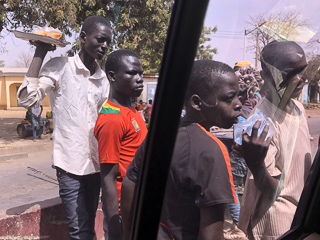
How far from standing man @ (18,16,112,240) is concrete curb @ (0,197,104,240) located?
21.5 inches

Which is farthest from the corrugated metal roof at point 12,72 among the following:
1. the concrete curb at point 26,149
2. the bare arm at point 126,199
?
the bare arm at point 126,199

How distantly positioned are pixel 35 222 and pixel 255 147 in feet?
7.33

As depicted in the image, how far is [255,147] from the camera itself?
889 millimetres

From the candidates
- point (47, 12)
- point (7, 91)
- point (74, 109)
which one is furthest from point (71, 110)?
point (7, 91)

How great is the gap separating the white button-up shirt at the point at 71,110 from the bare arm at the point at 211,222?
1402 millimetres

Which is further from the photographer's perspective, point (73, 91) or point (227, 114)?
point (73, 91)

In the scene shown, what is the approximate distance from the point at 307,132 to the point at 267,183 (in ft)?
0.78

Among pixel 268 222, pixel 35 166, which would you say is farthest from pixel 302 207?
pixel 35 166

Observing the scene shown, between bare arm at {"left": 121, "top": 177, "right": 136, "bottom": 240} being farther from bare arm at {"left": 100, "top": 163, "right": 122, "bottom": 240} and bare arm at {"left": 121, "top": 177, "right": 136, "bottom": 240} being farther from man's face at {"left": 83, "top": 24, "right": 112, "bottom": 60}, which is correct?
man's face at {"left": 83, "top": 24, "right": 112, "bottom": 60}

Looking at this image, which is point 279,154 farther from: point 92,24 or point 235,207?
point 92,24

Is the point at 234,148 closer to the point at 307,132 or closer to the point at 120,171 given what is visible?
the point at 307,132

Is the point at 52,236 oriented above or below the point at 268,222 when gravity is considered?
below

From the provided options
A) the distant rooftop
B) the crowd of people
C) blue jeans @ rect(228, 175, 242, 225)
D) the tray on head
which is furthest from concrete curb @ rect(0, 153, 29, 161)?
the distant rooftop

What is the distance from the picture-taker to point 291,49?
91cm
